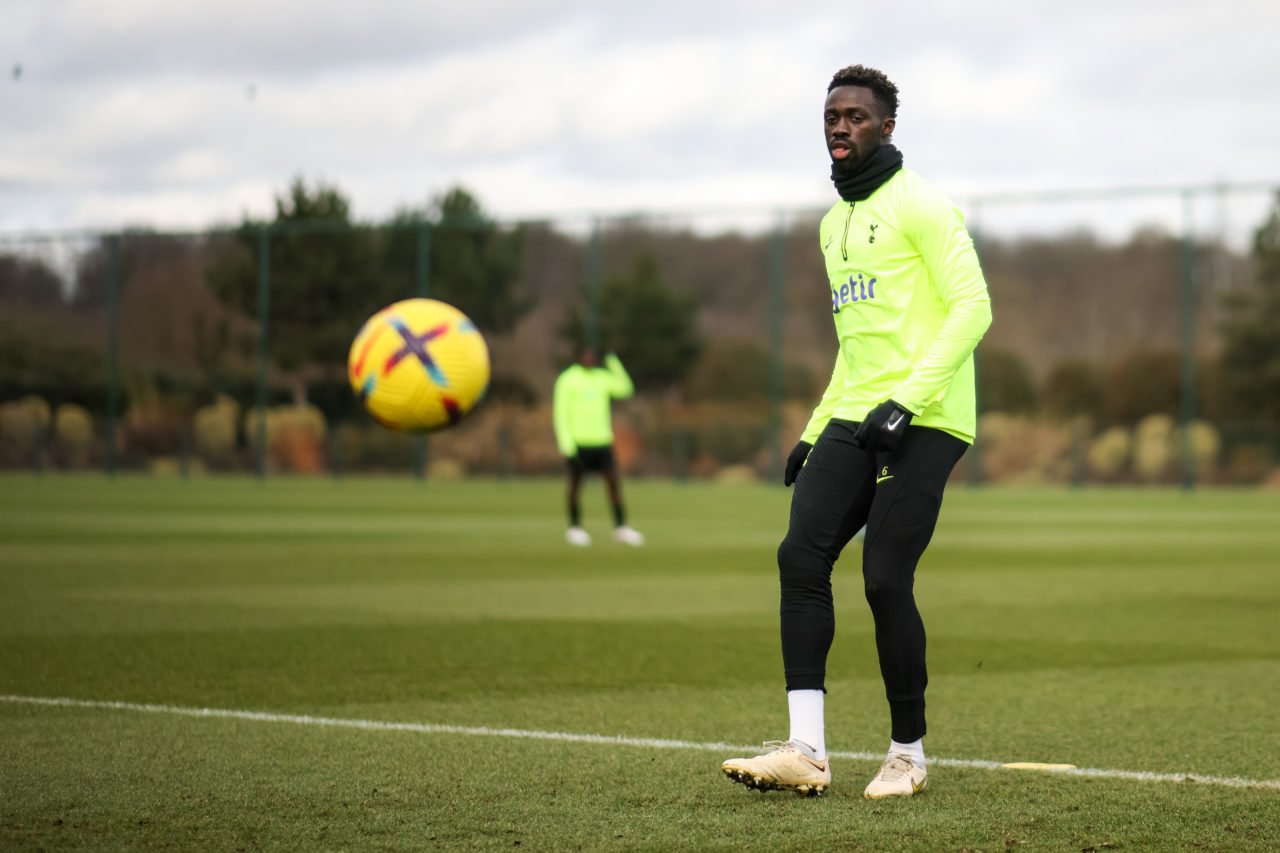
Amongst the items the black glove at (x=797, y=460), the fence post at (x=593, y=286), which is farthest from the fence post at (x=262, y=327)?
the black glove at (x=797, y=460)

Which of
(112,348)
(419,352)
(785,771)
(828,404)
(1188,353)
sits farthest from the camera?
(112,348)

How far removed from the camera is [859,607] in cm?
1166

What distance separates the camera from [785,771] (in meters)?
5.20

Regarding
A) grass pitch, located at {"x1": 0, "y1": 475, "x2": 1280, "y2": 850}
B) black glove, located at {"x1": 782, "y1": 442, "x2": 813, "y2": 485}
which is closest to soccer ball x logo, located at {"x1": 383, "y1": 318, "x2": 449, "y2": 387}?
grass pitch, located at {"x1": 0, "y1": 475, "x2": 1280, "y2": 850}

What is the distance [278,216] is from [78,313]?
17.0ft

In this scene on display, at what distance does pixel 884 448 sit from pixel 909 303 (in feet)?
1.58

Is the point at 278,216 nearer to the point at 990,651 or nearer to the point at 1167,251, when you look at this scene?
the point at 1167,251

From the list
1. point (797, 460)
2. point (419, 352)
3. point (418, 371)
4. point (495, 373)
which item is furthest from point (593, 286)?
point (797, 460)

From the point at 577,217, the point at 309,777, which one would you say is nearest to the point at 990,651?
the point at 309,777

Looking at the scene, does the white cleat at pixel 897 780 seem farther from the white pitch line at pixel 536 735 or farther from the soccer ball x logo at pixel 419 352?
the soccer ball x logo at pixel 419 352

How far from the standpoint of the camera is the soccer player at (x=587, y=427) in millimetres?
18172

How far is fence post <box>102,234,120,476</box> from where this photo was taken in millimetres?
40125

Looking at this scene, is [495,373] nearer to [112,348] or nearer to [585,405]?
[112,348]

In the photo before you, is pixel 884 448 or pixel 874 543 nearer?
pixel 884 448
